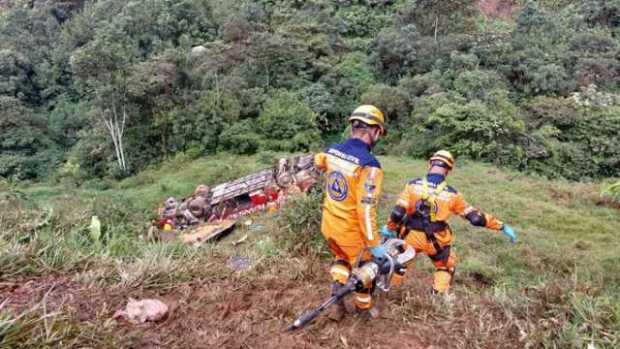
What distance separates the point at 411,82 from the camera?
1538cm

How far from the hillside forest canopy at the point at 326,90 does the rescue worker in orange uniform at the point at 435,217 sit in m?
9.02

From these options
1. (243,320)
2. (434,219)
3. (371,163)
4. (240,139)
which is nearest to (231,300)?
(243,320)

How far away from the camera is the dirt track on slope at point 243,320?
248 centimetres

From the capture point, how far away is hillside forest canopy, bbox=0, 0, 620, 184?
497 inches

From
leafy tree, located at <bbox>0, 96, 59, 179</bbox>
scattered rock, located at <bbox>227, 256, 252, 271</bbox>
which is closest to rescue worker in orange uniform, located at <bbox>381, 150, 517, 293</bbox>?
scattered rock, located at <bbox>227, 256, 252, 271</bbox>

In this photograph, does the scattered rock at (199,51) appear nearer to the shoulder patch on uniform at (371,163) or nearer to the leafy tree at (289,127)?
the leafy tree at (289,127)

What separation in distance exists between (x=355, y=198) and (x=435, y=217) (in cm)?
130

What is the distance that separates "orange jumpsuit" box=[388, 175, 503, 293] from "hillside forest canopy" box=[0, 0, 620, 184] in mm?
9036

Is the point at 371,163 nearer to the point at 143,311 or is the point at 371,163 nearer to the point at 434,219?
the point at 434,219

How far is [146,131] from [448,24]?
12.4m

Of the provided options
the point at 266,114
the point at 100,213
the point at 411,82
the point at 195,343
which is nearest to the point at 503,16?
the point at 411,82

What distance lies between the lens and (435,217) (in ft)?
12.6

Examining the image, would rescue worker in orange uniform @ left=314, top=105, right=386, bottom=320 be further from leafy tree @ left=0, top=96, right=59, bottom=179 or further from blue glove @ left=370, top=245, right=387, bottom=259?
leafy tree @ left=0, top=96, right=59, bottom=179

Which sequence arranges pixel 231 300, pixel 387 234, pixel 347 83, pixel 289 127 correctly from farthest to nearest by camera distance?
pixel 347 83 < pixel 289 127 < pixel 387 234 < pixel 231 300
